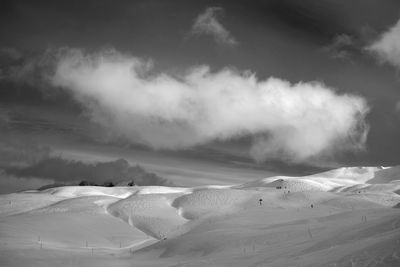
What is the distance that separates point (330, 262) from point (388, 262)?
3118 millimetres

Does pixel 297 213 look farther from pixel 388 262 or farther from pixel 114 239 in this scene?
pixel 388 262

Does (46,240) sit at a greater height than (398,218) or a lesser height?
lesser

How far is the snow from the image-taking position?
76.0ft

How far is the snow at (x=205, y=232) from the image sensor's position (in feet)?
76.0

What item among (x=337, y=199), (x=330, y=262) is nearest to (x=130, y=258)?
(x=330, y=262)

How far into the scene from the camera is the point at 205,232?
120 ft

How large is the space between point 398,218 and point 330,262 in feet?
29.9

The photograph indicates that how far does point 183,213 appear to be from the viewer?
207 feet

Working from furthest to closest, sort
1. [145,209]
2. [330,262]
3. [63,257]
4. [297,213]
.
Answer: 1. [145,209]
2. [297,213]
3. [63,257]
4. [330,262]

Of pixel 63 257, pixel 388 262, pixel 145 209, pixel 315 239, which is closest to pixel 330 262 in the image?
pixel 388 262

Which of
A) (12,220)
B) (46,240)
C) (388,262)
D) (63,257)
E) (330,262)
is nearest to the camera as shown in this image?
(388,262)

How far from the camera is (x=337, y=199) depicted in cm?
5884

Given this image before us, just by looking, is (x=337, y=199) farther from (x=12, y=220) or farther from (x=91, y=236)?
(x=12, y=220)

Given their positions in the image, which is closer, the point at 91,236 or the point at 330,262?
the point at 330,262
